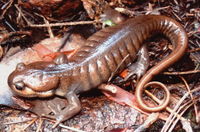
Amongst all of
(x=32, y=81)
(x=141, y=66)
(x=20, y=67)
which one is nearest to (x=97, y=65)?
(x=141, y=66)

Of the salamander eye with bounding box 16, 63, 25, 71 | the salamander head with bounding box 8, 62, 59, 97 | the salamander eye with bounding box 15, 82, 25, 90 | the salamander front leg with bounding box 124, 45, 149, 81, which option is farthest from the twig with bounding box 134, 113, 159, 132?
the salamander eye with bounding box 16, 63, 25, 71

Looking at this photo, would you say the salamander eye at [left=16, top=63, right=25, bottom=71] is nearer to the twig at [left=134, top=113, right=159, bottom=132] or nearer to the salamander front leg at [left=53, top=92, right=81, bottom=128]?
the salamander front leg at [left=53, top=92, right=81, bottom=128]

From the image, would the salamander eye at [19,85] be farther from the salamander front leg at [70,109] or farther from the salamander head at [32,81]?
the salamander front leg at [70,109]

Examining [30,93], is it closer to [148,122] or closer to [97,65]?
[97,65]

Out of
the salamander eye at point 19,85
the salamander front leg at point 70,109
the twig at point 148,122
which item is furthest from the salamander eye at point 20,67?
the twig at point 148,122

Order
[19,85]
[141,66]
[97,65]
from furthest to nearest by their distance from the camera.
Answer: [141,66] < [97,65] < [19,85]

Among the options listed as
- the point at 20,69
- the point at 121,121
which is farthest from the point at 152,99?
the point at 20,69
